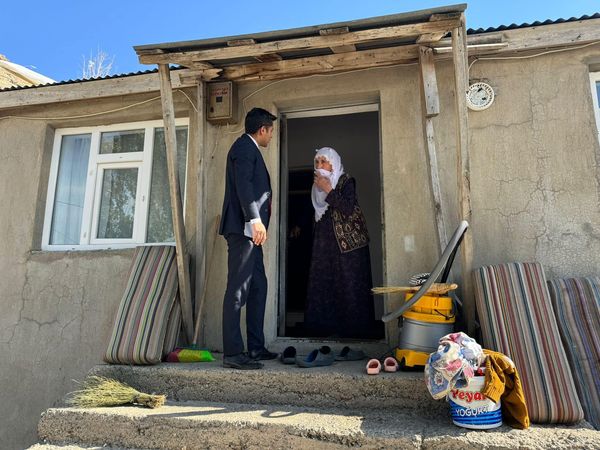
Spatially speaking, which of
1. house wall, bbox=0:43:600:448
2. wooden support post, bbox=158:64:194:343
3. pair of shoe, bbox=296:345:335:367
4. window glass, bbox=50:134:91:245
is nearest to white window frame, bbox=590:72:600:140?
house wall, bbox=0:43:600:448

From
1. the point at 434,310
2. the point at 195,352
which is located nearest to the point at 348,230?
the point at 434,310

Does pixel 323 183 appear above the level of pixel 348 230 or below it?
above

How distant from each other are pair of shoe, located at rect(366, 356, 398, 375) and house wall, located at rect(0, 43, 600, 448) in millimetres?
628

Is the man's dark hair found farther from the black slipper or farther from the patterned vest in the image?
the black slipper

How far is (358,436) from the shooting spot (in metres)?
2.32

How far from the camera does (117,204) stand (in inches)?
186

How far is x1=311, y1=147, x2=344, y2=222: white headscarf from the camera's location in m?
4.15

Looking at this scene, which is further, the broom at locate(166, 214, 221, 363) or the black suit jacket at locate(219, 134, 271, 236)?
the broom at locate(166, 214, 221, 363)

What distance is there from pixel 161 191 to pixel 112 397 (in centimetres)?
228

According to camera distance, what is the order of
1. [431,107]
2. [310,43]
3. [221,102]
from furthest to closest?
[221,102], [431,107], [310,43]

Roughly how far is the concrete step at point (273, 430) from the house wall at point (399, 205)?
113 cm

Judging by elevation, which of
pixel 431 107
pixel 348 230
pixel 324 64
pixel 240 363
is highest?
pixel 324 64

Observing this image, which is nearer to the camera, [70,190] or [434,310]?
[434,310]

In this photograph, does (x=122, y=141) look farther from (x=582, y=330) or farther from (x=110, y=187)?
(x=582, y=330)
